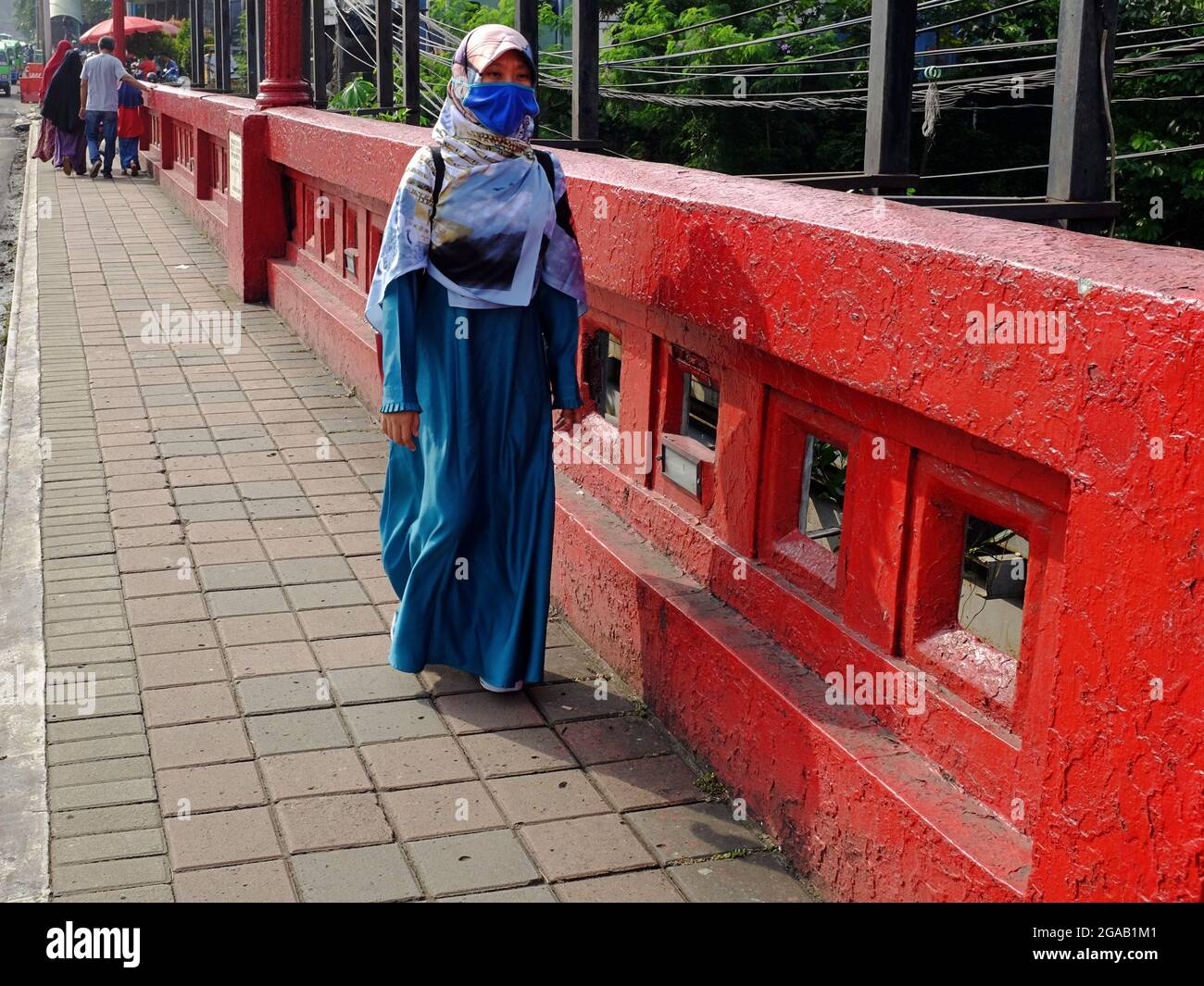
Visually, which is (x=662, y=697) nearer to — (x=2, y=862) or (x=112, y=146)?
(x=2, y=862)

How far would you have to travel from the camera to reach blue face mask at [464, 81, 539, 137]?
381 centimetres

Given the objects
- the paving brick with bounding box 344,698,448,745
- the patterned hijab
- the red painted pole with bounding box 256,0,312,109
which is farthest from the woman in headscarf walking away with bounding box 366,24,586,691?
the red painted pole with bounding box 256,0,312,109

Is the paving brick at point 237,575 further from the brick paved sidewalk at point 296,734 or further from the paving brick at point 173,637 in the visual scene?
the paving brick at point 173,637

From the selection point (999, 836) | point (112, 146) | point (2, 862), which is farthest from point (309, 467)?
point (112, 146)

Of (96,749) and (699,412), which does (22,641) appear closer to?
(96,749)

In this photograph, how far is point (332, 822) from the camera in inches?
139

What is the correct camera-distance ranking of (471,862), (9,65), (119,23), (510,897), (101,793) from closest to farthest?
(510,897) → (471,862) → (101,793) → (119,23) → (9,65)

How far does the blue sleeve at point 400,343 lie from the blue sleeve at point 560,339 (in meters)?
0.35

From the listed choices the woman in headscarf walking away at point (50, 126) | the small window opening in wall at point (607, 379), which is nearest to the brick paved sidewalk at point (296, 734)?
the small window opening in wall at point (607, 379)

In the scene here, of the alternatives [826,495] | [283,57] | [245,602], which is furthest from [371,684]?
[283,57]

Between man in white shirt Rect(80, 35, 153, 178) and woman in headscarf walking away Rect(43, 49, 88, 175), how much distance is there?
0.15 meters

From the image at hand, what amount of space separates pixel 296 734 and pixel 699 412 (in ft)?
4.61

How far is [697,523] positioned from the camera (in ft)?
13.3

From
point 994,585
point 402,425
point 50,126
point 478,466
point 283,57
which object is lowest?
point 994,585
